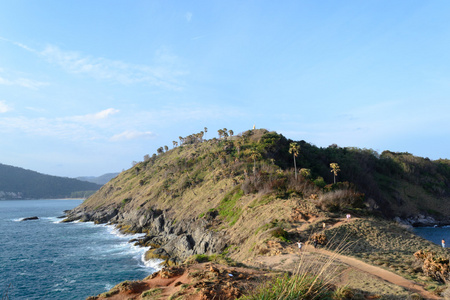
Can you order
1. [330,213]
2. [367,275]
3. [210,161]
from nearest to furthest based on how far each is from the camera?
[367,275]
[330,213]
[210,161]

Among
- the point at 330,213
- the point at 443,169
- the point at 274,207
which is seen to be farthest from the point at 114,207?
the point at 443,169

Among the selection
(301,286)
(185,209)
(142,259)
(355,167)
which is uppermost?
(355,167)

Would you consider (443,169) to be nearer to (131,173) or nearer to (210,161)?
(210,161)

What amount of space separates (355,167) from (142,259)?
7039cm

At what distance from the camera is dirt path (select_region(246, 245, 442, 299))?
1215 cm

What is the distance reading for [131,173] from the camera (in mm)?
117188

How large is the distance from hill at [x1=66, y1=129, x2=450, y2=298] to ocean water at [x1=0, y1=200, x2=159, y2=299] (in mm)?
5260

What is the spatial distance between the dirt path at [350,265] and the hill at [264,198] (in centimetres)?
156

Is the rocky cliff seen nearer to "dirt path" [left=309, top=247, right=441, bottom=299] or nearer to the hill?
the hill

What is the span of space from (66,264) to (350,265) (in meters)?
37.6

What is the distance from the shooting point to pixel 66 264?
36750mm

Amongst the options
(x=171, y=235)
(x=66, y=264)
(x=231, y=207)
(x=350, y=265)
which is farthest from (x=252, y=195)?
(x=66, y=264)

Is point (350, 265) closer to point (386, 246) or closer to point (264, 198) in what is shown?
point (386, 246)

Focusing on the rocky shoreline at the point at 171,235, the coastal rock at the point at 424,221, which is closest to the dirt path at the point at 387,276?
the rocky shoreline at the point at 171,235
